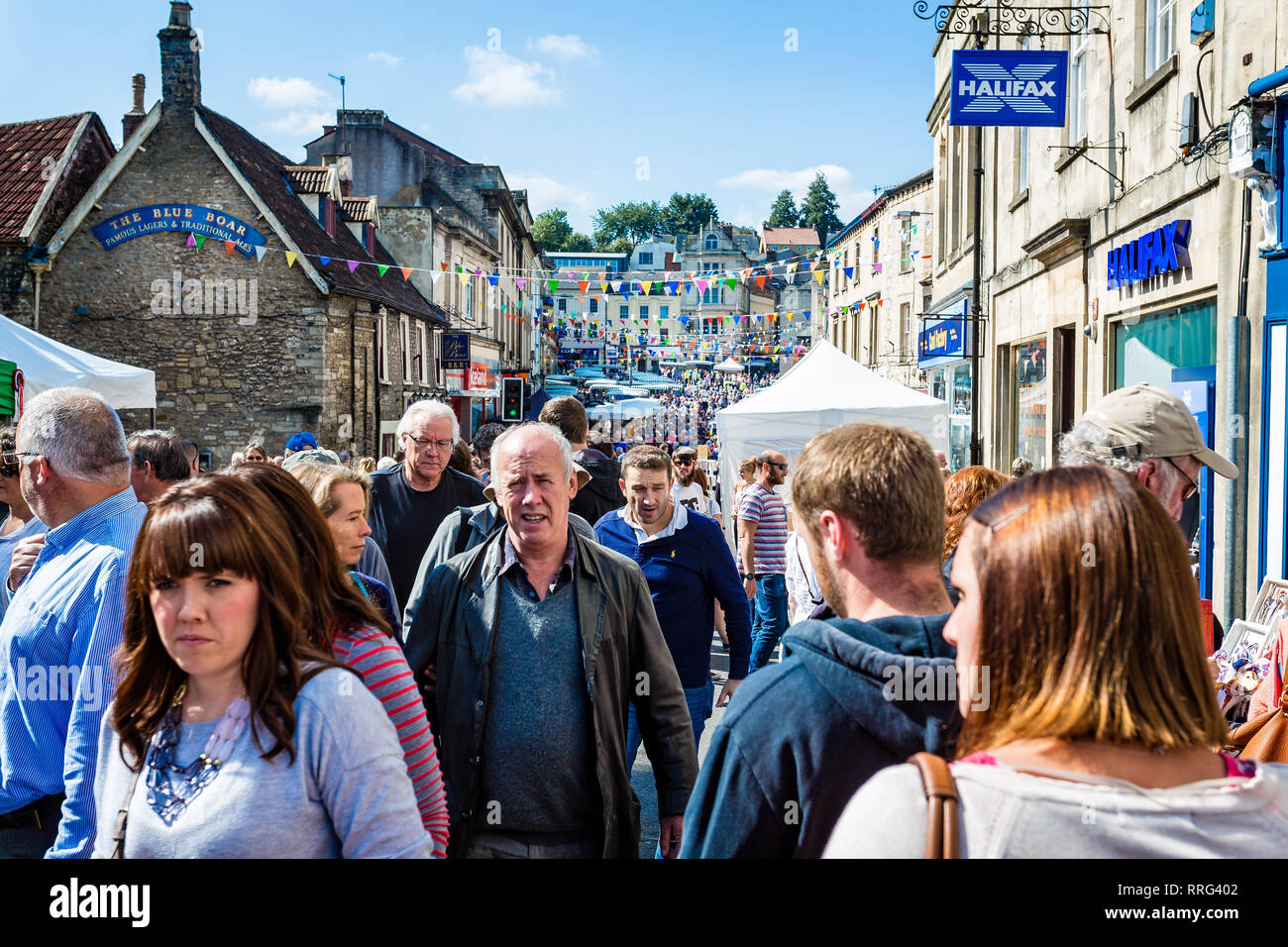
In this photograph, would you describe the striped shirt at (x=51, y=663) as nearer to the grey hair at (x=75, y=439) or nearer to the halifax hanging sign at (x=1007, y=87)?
the grey hair at (x=75, y=439)

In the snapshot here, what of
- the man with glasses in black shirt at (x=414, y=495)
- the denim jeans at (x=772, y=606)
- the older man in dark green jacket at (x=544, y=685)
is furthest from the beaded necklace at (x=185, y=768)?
the denim jeans at (x=772, y=606)

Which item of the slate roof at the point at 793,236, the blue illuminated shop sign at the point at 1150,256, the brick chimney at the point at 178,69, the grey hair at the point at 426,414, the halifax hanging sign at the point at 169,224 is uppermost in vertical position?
the slate roof at the point at 793,236

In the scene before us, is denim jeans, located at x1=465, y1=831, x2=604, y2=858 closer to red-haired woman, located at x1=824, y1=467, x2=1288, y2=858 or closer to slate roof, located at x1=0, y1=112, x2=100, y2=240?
red-haired woman, located at x1=824, y1=467, x2=1288, y2=858

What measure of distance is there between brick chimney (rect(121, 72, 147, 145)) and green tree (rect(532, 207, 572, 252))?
66.1 meters

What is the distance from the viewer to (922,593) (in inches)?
78.9

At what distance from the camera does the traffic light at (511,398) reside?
134ft

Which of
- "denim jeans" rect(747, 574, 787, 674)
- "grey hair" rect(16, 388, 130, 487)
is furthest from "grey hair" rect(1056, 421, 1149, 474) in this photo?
"denim jeans" rect(747, 574, 787, 674)

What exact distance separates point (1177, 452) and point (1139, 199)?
23.5 ft

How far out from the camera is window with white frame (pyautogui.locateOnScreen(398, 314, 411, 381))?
26922 mm

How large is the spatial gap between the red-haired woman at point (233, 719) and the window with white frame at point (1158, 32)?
8971mm

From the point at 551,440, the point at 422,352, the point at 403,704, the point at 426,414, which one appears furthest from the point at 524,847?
the point at 422,352

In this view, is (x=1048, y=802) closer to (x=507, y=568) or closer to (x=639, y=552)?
(x=507, y=568)
